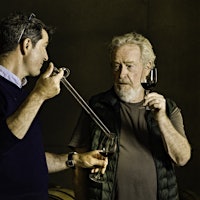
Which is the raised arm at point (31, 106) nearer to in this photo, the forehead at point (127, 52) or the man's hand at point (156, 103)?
the man's hand at point (156, 103)

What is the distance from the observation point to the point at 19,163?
6.36 feet

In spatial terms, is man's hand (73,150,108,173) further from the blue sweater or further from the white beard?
the white beard

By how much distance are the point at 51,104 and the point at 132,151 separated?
1540mm

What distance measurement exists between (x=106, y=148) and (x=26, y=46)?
591mm

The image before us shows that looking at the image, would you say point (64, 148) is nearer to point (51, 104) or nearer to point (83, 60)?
point (51, 104)

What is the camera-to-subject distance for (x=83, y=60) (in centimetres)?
379

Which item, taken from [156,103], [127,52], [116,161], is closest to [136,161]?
[116,161]

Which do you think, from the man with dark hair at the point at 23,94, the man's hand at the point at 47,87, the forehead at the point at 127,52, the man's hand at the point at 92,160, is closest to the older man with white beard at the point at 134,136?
the forehead at the point at 127,52

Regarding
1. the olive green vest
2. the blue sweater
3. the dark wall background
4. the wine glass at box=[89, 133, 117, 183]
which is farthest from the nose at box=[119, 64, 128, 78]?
the dark wall background

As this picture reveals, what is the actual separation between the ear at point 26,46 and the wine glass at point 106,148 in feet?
1.79

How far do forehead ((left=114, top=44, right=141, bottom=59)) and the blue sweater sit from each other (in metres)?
0.67

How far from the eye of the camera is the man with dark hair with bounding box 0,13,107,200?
1835 millimetres

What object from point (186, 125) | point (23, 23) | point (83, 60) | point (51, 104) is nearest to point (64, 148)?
point (51, 104)

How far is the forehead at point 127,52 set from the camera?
8.36 feet
